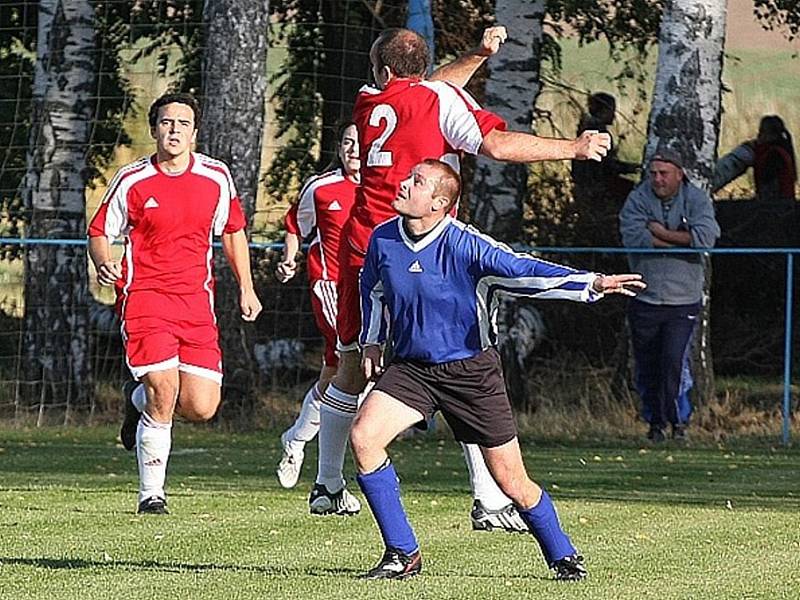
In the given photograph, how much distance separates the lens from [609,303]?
20.5 m

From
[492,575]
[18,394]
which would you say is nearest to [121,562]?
[492,575]

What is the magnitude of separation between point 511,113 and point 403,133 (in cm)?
922

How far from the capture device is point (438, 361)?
8.20 metres

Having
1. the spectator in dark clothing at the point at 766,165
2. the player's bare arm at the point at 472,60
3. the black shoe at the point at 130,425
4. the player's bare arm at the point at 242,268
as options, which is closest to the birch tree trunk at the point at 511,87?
the spectator in dark clothing at the point at 766,165

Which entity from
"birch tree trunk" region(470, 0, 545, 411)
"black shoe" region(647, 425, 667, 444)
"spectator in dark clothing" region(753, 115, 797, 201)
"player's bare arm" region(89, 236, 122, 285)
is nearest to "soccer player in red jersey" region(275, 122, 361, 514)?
"player's bare arm" region(89, 236, 122, 285)

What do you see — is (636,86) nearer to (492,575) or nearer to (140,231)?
(140,231)

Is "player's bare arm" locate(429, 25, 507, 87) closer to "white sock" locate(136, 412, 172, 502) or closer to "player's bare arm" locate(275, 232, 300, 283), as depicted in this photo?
"player's bare arm" locate(275, 232, 300, 283)

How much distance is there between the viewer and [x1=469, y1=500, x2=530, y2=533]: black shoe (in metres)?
9.80

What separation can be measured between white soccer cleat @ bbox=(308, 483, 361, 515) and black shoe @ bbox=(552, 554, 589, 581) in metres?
2.47

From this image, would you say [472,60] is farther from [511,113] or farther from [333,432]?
[511,113]

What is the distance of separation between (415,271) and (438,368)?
1.25ft

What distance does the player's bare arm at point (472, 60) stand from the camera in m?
9.48

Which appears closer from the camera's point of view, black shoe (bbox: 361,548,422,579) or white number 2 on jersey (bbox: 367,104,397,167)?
black shoe (bbox: 361,548,422,579)

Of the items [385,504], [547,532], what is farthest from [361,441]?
[547,532]
